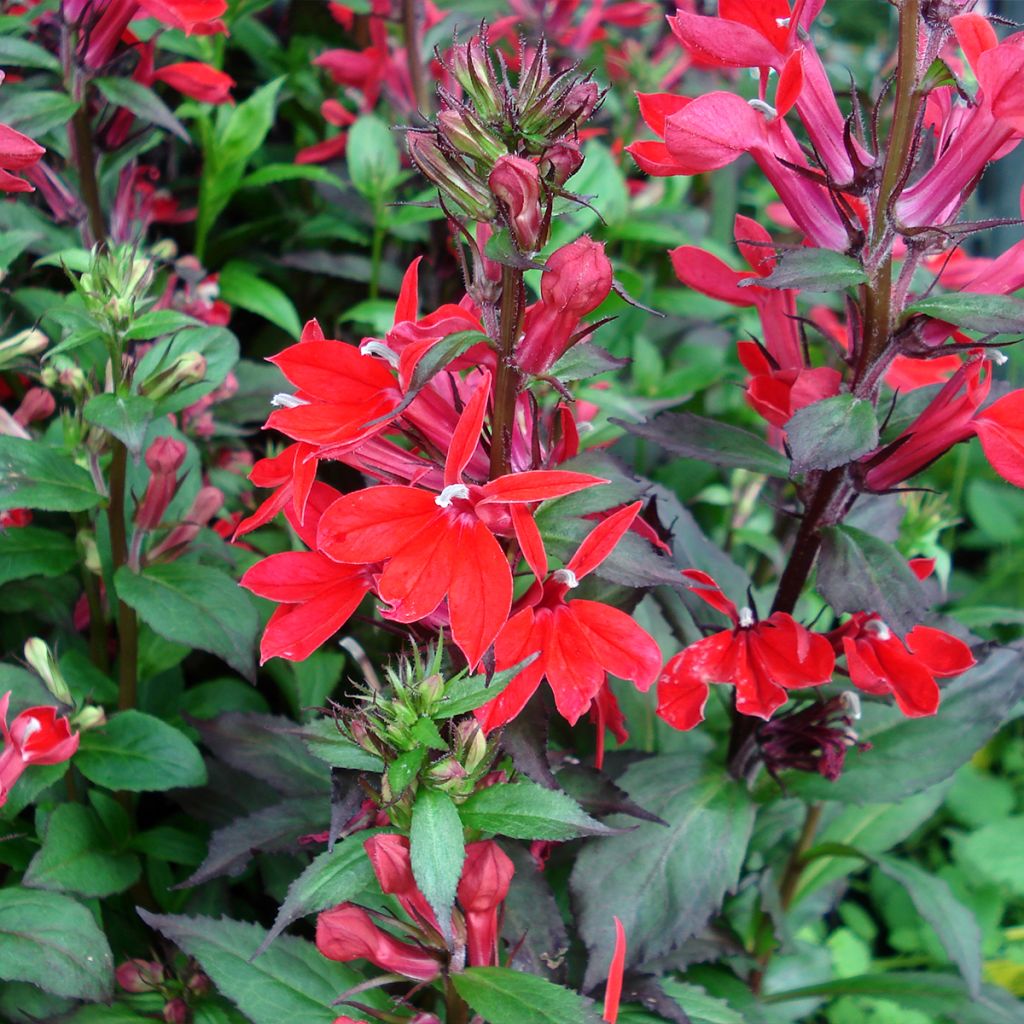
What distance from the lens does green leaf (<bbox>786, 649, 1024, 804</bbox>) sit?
0.94m

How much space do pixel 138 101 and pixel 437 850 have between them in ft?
2.64

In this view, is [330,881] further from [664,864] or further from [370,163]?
[370,163]

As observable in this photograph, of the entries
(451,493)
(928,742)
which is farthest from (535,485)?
(928,742)

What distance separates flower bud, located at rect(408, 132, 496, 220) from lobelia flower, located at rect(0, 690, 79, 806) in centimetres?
47

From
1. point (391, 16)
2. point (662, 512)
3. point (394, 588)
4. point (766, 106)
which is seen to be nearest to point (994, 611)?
point (662, 512)

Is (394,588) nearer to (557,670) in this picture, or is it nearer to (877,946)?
(557,670)

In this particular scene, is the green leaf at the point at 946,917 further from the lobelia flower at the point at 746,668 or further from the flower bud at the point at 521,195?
the flower bud at the point at 521,195

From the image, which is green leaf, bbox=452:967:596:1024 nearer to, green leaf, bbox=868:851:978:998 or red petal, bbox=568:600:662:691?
red petal, bbox=568:600:662:691

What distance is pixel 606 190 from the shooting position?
1447mm

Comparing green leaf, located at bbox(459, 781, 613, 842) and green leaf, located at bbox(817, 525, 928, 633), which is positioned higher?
green leaf, located at bbox(817, 525, 928, 633)

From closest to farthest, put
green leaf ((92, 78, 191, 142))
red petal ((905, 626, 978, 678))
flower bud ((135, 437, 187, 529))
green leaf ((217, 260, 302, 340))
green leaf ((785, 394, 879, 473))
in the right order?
green leaf ((785, 394, 879, 473)), red petal ((905, 626, 978, 678)), flower bud ((135, 437, 187, 529)), green leaf ((92, 78, 191, 142)), green leaf ((217, 260, 302, 340))

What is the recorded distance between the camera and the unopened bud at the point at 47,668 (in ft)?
2.71

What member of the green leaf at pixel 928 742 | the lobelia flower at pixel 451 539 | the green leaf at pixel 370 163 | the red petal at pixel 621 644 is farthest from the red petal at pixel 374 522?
the green leaf at pixel 370 163

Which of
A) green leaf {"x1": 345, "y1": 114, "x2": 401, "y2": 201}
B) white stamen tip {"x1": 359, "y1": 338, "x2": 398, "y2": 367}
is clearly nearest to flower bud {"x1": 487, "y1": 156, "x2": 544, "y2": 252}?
white stamen tip {"x1": 359, "y1": 338, "x2": 398, "y2": 367}
